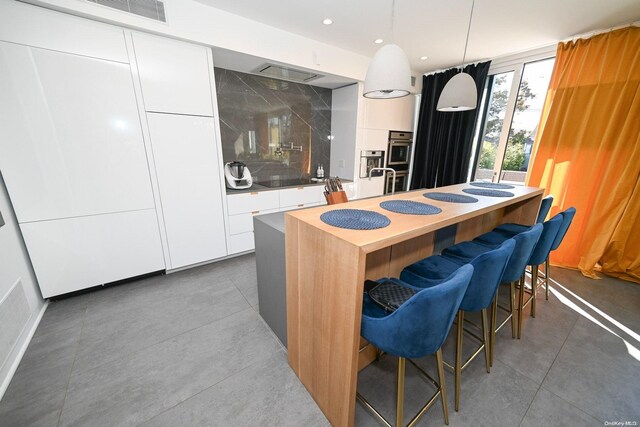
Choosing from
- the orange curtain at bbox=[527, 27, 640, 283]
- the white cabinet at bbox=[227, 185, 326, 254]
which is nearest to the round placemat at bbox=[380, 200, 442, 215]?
the white cabinet at bbox=[227, 185, 326, 254]

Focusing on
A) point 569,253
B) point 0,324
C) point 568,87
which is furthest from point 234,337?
point 568,87

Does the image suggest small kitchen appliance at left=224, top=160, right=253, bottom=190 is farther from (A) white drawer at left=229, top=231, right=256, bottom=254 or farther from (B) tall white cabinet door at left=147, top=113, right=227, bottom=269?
(A) white drawer at left=229, top=231, right=256, bottom=254

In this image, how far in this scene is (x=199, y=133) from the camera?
2539 mm

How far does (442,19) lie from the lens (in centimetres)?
247

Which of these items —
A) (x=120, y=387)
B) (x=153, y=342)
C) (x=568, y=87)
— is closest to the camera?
(x=120, y=387)

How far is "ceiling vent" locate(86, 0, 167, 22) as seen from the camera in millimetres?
1918

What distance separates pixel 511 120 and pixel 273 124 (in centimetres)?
339

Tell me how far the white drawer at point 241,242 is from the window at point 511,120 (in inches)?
144

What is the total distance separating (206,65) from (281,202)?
1715 mm

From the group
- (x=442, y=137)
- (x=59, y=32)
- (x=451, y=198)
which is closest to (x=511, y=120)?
(x=442, y=137)

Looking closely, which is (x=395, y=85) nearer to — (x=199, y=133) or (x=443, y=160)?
(x=199, y=133)

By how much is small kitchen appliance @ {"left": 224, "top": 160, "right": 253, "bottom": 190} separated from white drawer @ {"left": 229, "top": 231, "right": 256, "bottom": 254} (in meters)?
0.61

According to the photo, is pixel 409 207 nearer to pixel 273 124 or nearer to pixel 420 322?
pixel 420 322

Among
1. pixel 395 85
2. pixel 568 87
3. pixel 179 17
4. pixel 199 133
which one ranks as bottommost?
pixel 199 133
